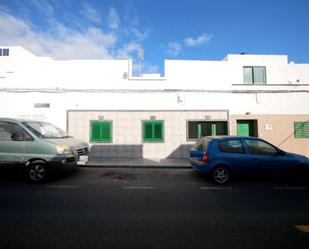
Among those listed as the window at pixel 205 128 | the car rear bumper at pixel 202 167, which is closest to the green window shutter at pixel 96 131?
the window at pixel 205 128

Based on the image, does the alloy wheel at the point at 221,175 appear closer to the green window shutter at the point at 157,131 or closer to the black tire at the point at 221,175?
the black tire at the point at 221,175

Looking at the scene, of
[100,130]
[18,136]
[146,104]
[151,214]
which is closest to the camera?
[151,214]

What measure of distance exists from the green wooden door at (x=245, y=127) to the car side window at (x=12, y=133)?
1143 cm

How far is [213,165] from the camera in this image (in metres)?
6.39

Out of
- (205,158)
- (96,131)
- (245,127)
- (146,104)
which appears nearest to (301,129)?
(245,127)

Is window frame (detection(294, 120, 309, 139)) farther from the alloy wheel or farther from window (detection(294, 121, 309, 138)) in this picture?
the alloy wheel

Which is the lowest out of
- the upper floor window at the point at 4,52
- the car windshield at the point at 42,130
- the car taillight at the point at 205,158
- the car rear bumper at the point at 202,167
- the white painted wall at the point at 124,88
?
the car rear bumper at the point at 202,167

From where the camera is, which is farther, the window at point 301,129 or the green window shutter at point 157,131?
the window at point 301,129

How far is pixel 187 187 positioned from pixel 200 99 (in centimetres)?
Answer: 715

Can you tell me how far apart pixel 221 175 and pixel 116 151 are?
22.8ft

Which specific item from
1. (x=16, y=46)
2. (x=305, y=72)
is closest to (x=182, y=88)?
(x=305, y=72)

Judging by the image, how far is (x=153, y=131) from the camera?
38.7 feet

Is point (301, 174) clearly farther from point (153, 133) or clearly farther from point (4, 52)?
point (4, 52)

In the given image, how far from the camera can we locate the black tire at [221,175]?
642 cm
